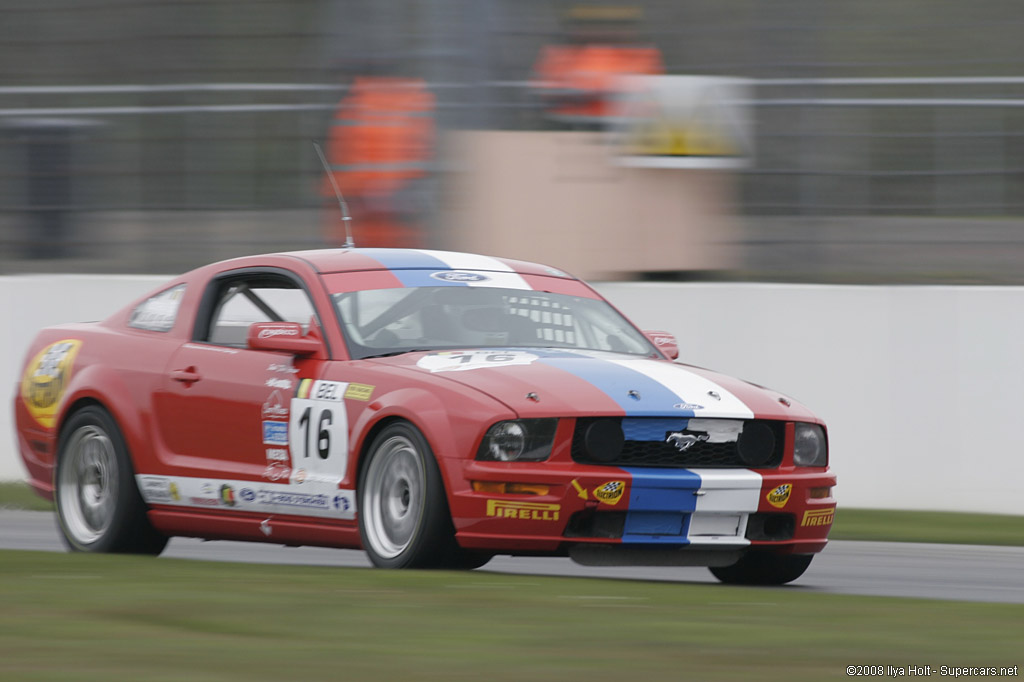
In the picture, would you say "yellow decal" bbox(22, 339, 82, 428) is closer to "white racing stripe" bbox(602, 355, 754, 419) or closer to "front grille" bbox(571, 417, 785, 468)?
"white racing stripe" bbox(602, 355, 754, 419)

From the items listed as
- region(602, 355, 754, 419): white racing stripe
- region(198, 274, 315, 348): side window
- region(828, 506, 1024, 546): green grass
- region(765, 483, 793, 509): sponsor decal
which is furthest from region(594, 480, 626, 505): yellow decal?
region(828, 506, 1024, 546): green grass

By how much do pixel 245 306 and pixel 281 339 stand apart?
104cm

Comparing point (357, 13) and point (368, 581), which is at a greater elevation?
point (357, 13)

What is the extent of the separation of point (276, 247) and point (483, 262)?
16.1 ft

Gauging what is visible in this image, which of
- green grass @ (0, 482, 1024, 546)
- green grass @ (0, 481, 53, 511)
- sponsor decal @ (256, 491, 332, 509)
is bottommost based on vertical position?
green grass @ (0, 481, 53, 511)

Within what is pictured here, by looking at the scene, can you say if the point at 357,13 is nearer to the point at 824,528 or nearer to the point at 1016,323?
the point at 1016,323

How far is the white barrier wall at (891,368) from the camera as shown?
37.5 feet

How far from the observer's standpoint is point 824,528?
7.79 metres

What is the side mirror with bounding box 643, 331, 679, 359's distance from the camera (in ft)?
28.3

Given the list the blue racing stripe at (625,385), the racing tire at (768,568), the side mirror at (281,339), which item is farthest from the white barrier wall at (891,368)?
the side mirror at (281,339)

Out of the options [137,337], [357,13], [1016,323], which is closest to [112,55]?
[357,13]

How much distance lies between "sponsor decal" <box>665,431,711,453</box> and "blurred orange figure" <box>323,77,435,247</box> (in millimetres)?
6081

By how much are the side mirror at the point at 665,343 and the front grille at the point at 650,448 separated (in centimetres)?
132

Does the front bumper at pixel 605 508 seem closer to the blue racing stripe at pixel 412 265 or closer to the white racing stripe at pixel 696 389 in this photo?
the white racing stripe at pixel 696 389
